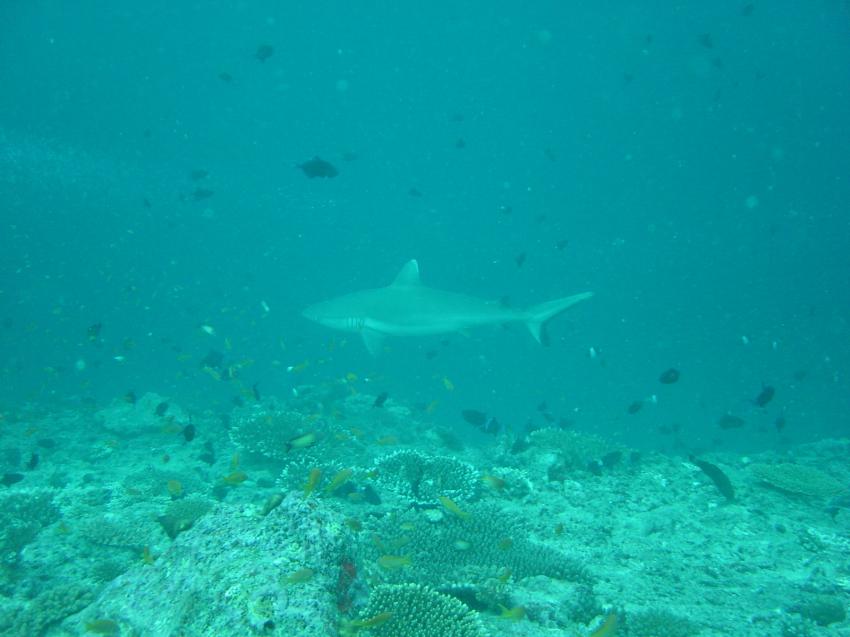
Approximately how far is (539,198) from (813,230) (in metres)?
63.7

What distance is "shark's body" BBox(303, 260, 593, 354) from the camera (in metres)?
14.9

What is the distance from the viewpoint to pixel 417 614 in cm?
366

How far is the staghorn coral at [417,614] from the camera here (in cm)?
351

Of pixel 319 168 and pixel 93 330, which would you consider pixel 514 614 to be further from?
pixel 93 330

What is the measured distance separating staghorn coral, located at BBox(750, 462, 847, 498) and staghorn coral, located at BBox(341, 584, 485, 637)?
912 cm

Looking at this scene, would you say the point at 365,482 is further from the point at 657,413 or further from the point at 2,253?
the point at 2,253

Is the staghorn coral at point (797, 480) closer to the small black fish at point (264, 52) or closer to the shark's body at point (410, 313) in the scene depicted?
the shark's body at point (410, 313)

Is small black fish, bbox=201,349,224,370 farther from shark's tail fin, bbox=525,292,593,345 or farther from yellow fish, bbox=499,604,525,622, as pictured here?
yellow fish, bbox=499,604,525,622

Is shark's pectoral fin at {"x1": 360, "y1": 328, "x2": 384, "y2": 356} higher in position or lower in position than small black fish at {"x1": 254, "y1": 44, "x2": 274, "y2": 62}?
lower

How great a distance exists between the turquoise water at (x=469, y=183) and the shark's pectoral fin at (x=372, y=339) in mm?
2323

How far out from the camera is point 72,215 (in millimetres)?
141625

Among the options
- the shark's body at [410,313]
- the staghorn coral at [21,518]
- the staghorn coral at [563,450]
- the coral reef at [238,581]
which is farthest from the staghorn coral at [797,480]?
the staghorn coral at [21,518]

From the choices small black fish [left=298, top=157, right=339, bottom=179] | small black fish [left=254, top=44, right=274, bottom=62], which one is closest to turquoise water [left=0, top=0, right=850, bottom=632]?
small black fish [left=254, top=44, right=274, bottom=62]

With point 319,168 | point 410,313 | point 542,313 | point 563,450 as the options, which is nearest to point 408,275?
point 410,313
